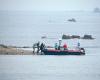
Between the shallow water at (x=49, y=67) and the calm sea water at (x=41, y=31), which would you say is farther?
the calm sea water at (x=41, y=31)

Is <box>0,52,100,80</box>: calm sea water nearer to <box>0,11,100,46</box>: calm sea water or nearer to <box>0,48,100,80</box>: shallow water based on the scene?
<box>0,48,100,80</box>: shallow water

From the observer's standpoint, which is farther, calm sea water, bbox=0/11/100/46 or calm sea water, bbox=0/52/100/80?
calm sea water, bbox=0/11/100/46

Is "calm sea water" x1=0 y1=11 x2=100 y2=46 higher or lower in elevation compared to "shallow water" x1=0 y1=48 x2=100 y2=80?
higher

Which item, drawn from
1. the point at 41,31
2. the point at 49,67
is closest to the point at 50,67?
the point at 49,67

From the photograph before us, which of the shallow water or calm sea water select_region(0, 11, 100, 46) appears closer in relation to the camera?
the shallow water

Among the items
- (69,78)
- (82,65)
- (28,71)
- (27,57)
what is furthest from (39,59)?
(69,78)

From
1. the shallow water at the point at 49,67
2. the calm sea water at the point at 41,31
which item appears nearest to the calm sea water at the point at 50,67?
the shallow water at the point at 49,67

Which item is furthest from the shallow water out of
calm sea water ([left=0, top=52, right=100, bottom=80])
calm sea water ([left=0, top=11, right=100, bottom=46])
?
calm sea water ([left=0, top=11, right=100, bottom=46])

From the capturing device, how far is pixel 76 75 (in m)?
11.6

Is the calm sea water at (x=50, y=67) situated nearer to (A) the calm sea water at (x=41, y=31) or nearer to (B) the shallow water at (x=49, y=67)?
(B) the shallow water at (x=49, y=67)

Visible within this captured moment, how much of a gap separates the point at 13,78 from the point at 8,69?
Answer: 63.3 inches

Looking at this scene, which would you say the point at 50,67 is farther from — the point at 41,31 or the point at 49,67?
the point at 41,31

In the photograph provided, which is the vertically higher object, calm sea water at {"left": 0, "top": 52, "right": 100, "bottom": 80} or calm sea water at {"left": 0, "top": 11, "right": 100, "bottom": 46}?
calm sea water at {"left": 0, "top": 11, "right": 100, "bottom": 46}

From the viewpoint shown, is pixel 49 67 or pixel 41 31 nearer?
pixel 49 67
